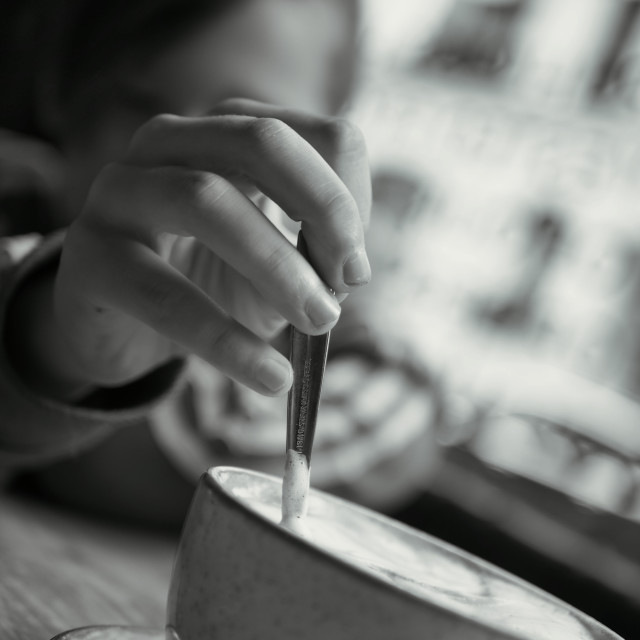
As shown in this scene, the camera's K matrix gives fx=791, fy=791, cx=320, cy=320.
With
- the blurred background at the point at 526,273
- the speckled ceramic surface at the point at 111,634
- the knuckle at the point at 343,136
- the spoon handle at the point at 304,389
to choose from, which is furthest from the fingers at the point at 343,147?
the blurred background at the point at 526,273

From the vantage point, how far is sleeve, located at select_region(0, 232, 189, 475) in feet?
2.32

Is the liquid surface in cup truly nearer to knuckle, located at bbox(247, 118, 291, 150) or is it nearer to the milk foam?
the milk foam

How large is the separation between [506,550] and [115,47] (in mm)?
923

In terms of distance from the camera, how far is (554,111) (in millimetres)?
1076

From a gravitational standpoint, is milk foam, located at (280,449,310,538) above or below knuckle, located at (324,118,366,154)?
below

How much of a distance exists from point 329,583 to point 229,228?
7.8 inches

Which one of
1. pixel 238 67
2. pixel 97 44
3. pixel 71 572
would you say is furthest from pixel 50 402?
pixel 97 44

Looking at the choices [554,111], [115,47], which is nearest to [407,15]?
[554,111]

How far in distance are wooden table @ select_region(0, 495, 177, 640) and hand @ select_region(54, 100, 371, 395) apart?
0.61 ft

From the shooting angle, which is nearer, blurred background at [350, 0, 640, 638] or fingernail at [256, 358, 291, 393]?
fingernail at [256, 358, 291, 393]

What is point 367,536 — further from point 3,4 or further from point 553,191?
point 3,4

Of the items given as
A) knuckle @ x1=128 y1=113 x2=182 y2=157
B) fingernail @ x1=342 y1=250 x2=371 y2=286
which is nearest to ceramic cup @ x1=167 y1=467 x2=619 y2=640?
fingernail @ x1=342 y1=250 x2=371 y2=286

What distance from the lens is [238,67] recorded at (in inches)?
42.5

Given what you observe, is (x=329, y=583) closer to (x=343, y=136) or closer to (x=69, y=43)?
(x=343, y=136)
